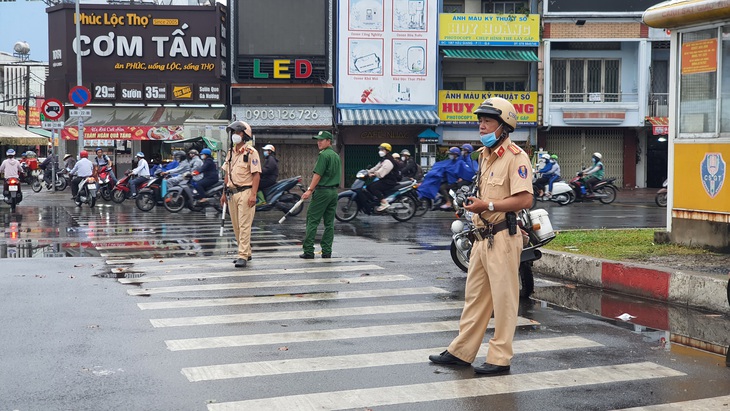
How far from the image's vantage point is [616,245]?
11281mm

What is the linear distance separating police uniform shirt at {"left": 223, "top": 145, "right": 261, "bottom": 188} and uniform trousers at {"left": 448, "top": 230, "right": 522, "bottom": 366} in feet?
18.6

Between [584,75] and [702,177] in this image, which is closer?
[702,177]

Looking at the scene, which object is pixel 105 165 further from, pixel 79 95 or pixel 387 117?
pixel 387 117

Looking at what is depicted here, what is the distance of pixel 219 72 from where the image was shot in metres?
35.6

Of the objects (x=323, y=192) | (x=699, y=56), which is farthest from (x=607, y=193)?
(x=323, y=192)

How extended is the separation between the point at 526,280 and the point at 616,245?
2.99 m

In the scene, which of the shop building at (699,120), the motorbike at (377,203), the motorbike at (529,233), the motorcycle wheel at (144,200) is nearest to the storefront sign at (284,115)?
the motorcycle wheel at (144,200)

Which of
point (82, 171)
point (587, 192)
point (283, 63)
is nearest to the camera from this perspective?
point (82, 171)

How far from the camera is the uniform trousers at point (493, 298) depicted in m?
5.68

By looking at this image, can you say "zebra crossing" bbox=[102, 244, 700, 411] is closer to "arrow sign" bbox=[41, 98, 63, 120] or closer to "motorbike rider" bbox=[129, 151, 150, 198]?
"motorbike rider" bbox=[129, 151, 150, 198]

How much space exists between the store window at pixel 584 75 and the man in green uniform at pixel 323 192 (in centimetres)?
2658

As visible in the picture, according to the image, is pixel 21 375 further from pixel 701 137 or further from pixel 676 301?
pixel 701 137

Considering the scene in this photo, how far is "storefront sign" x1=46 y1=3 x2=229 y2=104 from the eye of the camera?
3653 centimetres

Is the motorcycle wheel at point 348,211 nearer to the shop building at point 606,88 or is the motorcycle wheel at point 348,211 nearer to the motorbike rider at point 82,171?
the motorbike rider at point 82,171
